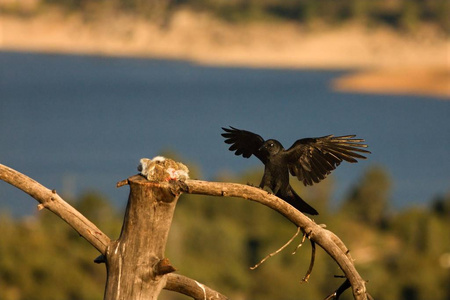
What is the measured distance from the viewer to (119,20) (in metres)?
69.9

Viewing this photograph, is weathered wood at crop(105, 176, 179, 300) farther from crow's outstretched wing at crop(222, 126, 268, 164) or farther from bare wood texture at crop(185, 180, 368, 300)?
crow's outstretched wing at crop(222, 126, 268, 164)

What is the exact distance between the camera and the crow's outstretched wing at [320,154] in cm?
372

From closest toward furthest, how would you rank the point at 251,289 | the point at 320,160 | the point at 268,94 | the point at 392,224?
the point at 320,160 → the point at 251,289 → the point at 392,224 → the point at 268,94

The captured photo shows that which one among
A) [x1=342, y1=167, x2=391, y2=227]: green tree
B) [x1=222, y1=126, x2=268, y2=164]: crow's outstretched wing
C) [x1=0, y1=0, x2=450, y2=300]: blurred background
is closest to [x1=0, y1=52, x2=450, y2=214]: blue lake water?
[x1=0, y1=0, x2=450, y2=300]: blurred background

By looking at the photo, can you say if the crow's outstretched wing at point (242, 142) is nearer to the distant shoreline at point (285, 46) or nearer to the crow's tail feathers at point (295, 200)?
the crow's tail feathers at point (295, 200)

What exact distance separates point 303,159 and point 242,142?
0.98ft

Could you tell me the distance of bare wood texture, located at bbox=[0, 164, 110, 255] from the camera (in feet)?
10.3

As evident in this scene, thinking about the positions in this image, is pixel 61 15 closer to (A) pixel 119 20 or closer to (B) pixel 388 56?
(A) pixel 119 20

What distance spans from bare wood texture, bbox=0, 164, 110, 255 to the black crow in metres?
0.86

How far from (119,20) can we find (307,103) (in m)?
34.5

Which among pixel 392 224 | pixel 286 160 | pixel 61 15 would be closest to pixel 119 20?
pixel 61 15

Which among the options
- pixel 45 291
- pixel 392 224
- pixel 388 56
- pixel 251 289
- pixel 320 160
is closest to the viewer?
pixel 320 160

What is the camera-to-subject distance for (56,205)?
3.17 metres

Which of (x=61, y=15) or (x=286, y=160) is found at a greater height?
(x=61, y=15)
